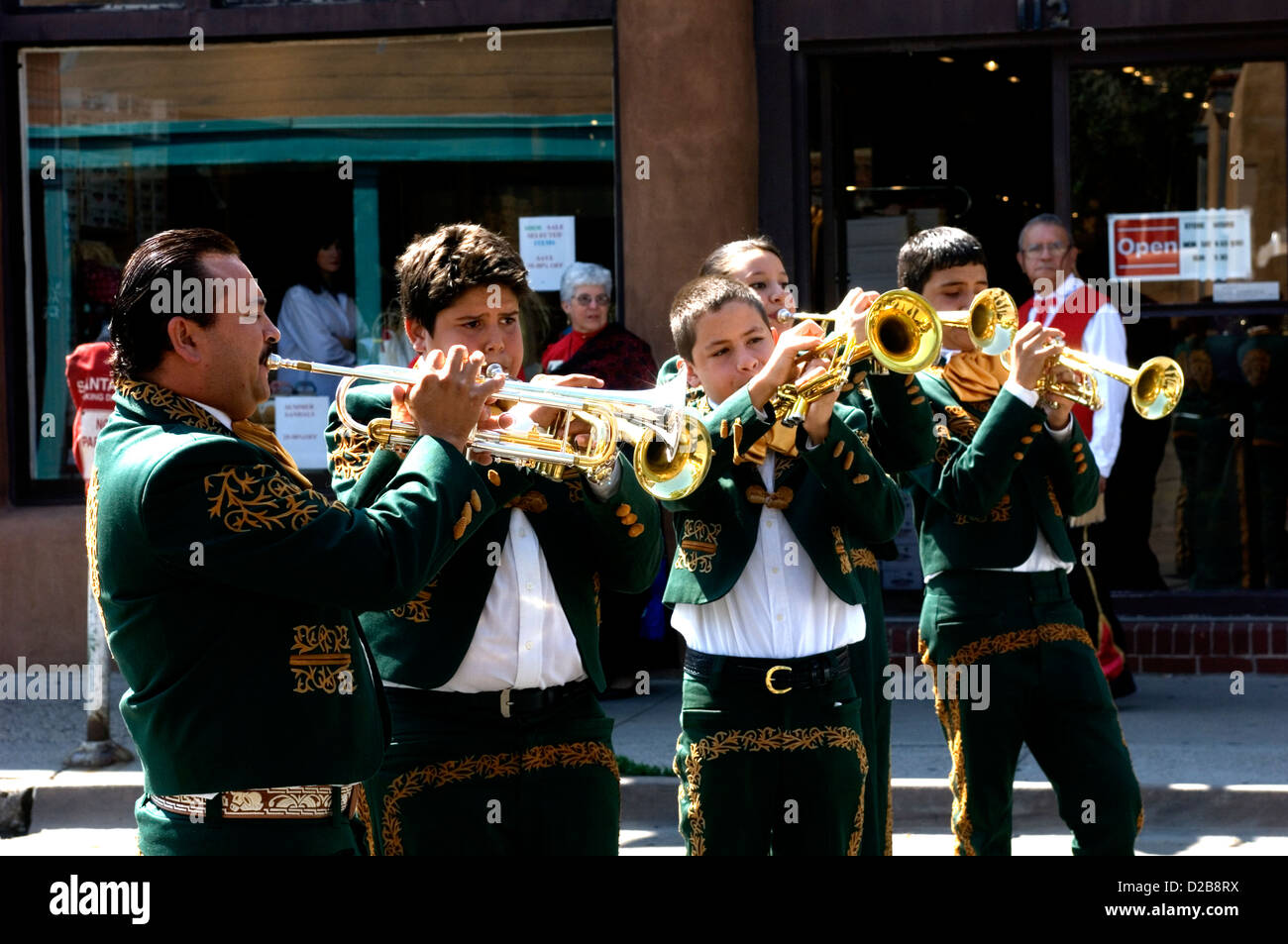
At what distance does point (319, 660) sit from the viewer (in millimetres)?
2781

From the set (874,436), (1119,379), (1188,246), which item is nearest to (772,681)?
(874,436)

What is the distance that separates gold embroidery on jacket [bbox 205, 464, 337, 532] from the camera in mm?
2670

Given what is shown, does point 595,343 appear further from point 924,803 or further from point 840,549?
point 840,549

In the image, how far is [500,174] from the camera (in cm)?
881

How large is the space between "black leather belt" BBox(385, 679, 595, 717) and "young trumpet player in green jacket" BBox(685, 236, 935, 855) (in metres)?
0.96

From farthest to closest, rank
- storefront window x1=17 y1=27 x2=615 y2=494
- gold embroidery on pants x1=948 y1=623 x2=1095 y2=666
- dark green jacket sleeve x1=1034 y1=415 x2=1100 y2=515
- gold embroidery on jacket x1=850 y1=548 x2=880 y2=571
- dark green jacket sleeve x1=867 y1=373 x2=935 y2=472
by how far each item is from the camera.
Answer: storefront window x1=17 y1=27 x2=615 y2=494 → dark green jacket sleeve x1=1034 y1=415 x2=1100 y2=515 → gold embroidery on pants x1=948 y1=623 x2=1095 y2=666 → gold embroidery on jacket x1=850 y1=548 x2=880 y2=571 → dark green jacket sleeve x1=867 y1=373 x2=935 y2=472

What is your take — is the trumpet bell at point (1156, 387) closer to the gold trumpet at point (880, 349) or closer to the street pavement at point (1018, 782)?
the gold trumpet at point (880, 349)

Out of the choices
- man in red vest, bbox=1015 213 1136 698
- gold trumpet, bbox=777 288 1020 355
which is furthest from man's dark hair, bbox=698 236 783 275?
man in red vest, bbox=1015 213 1136 698

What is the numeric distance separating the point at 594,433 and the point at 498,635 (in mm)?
452

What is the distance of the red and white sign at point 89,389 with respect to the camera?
7.30 metres

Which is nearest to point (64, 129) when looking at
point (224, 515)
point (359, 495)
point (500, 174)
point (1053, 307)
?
point (500, 174)

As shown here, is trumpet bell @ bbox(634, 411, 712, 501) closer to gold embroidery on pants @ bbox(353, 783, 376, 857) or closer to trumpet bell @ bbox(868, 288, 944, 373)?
trumpet bell @ bbox(868, 288, 944, 373)

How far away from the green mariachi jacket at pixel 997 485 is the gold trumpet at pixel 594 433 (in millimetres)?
987

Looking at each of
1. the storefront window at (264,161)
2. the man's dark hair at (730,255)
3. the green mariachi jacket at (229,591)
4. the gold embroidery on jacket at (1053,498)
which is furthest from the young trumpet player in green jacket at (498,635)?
the storefront window at (264,161)
